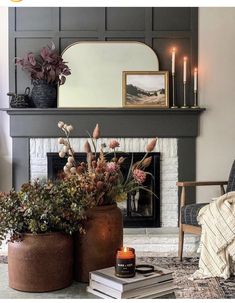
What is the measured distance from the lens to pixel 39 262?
5.24 ft

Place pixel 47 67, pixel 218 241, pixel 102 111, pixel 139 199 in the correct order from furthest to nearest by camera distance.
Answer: pixel 139 199
pixel 102 111
pixel 47 67
pixel 218 241

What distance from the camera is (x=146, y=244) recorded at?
409cm

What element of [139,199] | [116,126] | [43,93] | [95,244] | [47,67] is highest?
[47,67]

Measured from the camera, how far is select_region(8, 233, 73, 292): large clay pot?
160 centimetres

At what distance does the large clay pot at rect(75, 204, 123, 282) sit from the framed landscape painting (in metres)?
2.78

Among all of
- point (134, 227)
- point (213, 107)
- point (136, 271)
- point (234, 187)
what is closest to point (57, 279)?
point (136, 271)

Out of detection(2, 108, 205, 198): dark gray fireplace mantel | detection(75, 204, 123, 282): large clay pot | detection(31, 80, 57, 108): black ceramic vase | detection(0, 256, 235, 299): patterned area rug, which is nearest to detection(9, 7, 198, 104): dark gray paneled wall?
detection(31, 80, 57, 108): black ceramic vase

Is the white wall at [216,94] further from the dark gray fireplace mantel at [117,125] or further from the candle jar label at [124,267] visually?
the candle jar label at [124,267]

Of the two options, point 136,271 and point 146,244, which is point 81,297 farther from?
point 146,244

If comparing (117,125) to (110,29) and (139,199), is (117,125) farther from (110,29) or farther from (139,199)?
(110,29)

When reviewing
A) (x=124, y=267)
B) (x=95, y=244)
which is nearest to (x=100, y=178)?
(x=95, y=244)

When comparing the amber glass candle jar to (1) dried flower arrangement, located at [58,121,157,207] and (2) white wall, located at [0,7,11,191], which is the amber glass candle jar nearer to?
(1) dried flower arrangement, located at [58,121,157,207]

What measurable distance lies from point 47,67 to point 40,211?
286 cm

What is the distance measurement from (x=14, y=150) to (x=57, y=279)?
3.00 m
